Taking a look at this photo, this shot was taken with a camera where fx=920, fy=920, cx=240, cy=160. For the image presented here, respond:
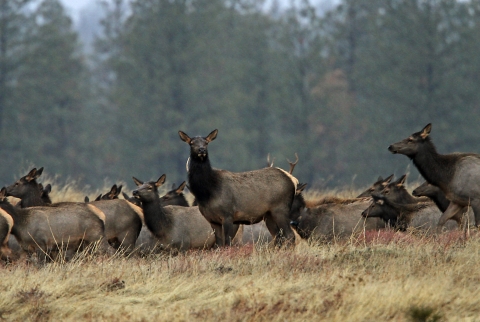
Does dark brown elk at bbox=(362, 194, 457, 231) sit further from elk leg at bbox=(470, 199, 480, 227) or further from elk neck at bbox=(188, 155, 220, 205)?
elk neck at bbox=(188, 155, 220, 205)

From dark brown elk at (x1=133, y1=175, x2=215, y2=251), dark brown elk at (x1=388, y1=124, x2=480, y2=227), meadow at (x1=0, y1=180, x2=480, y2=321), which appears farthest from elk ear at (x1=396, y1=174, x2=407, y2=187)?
meadow at (x1=0, y1=180, x2=480, y2=321)

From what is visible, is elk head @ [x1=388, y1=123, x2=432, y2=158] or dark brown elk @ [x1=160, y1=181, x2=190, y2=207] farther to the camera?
dark brown elk @ [x1=160, y1=181, x2=190, y2=207]

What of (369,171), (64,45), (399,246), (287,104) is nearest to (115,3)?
(64,45)

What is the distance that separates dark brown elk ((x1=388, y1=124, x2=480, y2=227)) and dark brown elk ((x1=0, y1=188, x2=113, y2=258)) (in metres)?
4.67

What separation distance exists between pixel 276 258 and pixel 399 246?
5.74 feet

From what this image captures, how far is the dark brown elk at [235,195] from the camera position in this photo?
13.4 metres

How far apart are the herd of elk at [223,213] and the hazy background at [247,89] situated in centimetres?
2735

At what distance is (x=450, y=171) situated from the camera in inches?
540

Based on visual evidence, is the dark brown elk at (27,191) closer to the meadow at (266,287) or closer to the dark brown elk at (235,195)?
the dark brown elk at (235,195)

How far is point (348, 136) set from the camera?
47375 mm

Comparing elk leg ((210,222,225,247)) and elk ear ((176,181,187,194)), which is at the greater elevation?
elk ear ((176,181,187,194))

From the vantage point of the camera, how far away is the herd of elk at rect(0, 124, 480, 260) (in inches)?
528

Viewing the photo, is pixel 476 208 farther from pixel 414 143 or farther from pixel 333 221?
pixel 333 221

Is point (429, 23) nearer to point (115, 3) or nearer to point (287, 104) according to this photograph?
point (287, 104)
